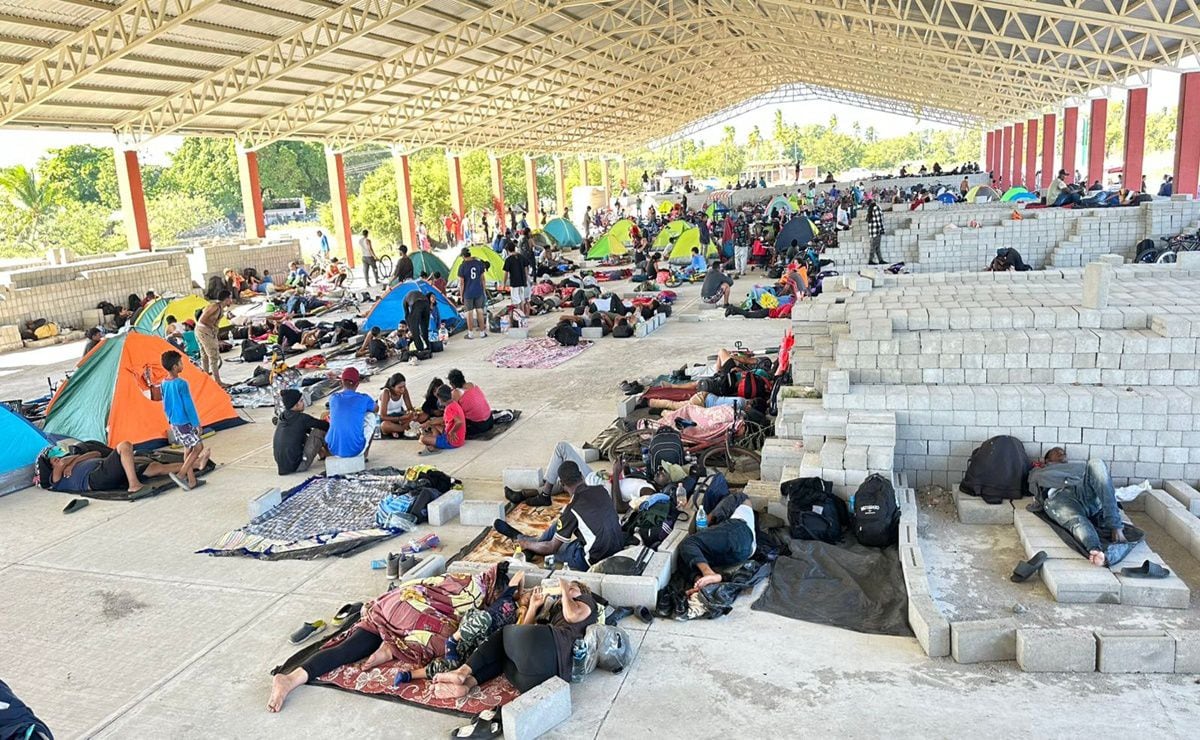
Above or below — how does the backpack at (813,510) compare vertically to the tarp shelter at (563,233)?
below

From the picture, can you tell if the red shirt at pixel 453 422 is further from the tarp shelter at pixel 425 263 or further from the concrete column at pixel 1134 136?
the concrete column at pixel 1134 136

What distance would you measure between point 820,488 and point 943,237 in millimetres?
12522

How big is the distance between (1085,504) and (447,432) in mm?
6011

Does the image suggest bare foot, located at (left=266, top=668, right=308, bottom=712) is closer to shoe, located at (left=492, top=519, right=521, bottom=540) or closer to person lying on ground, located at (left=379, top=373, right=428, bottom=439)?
shoe, located at (left=492, top=519, right=521, bottom=540)

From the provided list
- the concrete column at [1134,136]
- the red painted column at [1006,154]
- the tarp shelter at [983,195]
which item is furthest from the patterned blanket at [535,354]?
the red painted column at [1006,154]

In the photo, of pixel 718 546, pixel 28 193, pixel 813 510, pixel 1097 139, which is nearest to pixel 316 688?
pixel 718 546

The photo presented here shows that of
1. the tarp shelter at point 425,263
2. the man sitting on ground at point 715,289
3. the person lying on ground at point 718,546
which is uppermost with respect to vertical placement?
the tarp shelter at point 425,263

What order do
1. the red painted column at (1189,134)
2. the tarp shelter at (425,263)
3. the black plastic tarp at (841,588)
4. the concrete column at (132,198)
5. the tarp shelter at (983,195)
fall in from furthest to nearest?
the tarp shelter at (983,195) → the concrete column at (132,198) → the tarp shelter at (425,263) → the red painted column at (1189,134) → the black plastic tarp at (841,588)

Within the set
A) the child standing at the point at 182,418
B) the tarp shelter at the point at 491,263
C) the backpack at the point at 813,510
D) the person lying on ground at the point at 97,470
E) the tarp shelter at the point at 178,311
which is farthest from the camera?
the tarp shelter at the point at 491,263

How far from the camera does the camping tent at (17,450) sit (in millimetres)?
8852

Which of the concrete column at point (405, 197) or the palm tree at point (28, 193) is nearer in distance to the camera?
the concrete column at point (405, 197)

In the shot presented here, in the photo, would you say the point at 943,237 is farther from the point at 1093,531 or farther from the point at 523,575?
the point at 523,575

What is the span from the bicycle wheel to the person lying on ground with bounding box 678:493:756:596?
177cm

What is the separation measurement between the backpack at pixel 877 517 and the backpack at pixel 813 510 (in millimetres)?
161
